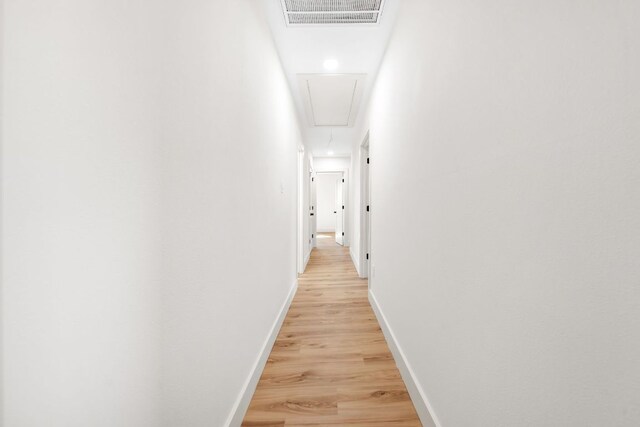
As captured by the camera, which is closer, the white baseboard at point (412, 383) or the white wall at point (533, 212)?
the white wall at point (533, 212)

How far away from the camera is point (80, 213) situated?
0.56 metres

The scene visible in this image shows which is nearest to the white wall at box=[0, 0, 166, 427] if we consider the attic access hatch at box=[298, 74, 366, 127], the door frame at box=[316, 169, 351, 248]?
the attic access hatch at box=[298, 74, 366, 127]

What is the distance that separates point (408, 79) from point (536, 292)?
1.50 meters

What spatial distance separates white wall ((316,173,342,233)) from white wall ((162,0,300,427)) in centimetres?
949

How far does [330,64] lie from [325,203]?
895 centimetres

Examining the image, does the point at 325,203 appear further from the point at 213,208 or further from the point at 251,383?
the point at 213,208

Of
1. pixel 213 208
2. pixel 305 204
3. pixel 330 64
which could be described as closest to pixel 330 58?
pixel 330 64

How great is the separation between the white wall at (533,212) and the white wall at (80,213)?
105 cm

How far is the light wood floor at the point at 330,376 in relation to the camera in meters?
1.47

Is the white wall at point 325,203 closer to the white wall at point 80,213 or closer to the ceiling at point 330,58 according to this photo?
the ceiling at point 330,58

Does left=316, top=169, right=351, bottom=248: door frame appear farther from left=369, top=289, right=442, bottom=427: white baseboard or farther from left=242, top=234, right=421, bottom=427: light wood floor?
left=369, top=289, right=442, bottom=427: white baseboard

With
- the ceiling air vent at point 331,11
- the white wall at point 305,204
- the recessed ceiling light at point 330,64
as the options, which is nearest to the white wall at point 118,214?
the ceiling air vent at point 331,11

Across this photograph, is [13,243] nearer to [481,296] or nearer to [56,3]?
[56,3]

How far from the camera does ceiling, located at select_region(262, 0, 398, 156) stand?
2.12 metres
